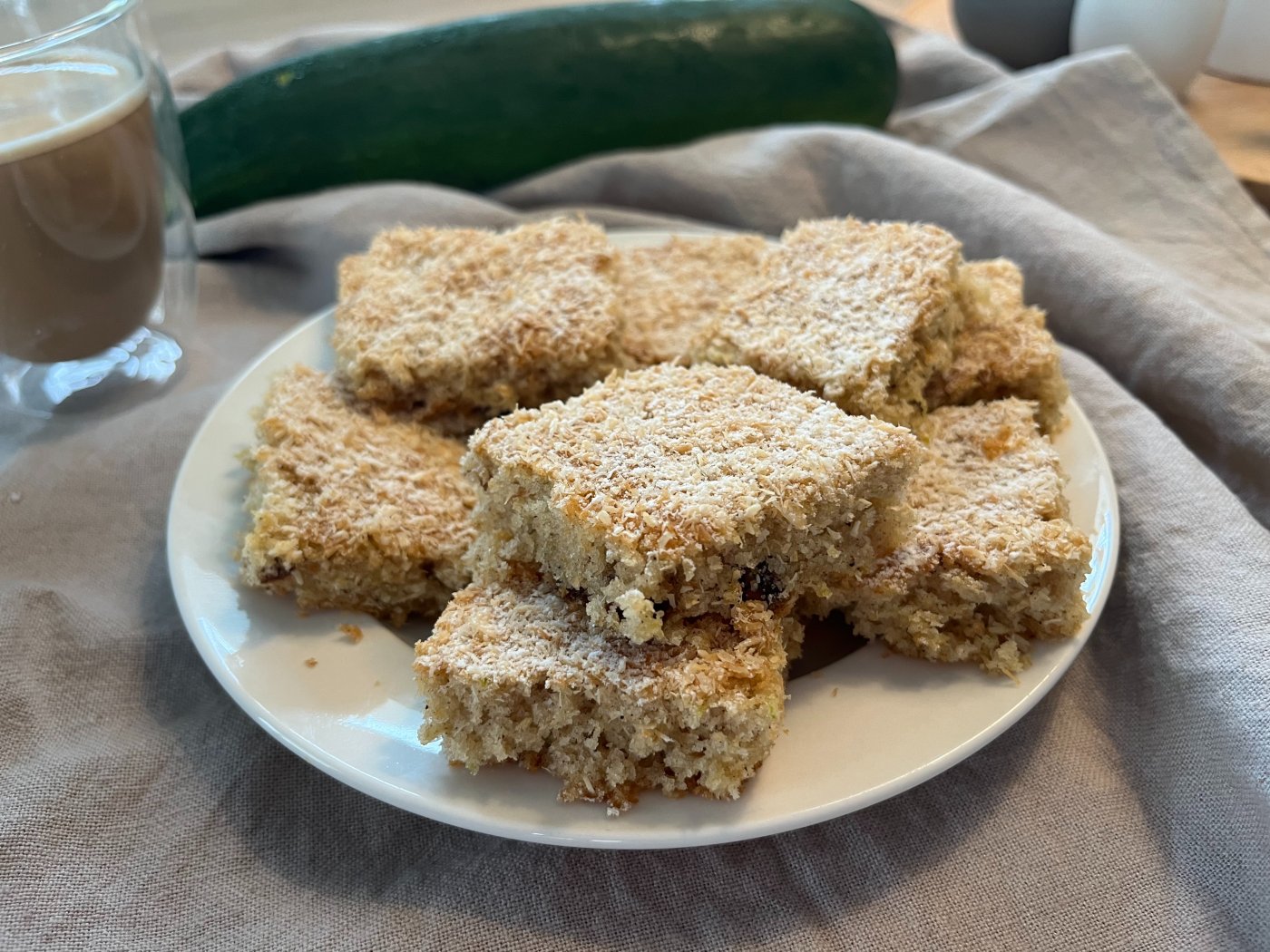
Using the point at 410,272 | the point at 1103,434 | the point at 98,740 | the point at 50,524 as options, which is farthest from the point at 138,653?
the point at 1103,434

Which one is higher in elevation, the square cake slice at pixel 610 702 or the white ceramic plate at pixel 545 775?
the square cake slice at pixel 610 702

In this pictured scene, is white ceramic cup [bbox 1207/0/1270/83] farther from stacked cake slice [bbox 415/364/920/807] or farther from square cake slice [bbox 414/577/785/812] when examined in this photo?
square cake slice [bbox 414/577/785/812]

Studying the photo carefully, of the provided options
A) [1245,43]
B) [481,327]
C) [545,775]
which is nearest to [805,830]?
[545,775]

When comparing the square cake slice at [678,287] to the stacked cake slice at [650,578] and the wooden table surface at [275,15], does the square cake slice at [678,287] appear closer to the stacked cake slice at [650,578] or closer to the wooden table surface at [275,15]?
the stacked cake slice at [650,578]

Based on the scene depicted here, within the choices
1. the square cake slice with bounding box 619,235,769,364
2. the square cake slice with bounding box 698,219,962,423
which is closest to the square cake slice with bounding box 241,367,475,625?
the square cake slice with bounding box 619,235,769,364

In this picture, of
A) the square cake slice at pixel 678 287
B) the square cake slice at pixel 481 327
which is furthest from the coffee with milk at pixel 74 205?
the square cake slice at pixel 678 287

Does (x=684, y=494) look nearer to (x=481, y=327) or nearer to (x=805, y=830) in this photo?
(x=805, y=830)
